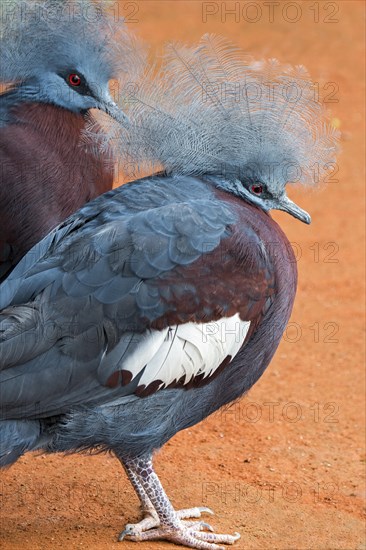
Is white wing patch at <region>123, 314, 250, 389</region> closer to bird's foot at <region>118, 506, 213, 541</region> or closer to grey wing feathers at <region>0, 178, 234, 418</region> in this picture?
grey wing feathers at <region>0, 178, 234, 418</region>

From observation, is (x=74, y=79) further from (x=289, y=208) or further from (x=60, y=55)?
Answer: (x=289, y=208)

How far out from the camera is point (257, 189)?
3.28 meters

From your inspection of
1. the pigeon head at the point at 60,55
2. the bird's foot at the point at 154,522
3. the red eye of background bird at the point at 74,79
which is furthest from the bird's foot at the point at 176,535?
the red eye of background bird at the point at 74,79

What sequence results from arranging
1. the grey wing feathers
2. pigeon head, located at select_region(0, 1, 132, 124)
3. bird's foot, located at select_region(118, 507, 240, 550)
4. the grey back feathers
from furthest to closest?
pigeon head, located at select_region(0, 1, 132, 124)
bird's foot, located at select_region(118, 507, 240, 550)
the grey back feathers
the grey wing feathers

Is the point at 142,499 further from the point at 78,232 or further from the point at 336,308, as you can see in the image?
the point at 336,308

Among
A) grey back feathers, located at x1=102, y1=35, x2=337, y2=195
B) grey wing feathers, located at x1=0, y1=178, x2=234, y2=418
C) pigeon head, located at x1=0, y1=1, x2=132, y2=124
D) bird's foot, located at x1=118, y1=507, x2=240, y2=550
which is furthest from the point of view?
pigeon head, located at x1=0, y1=1, x2=132, y2=124

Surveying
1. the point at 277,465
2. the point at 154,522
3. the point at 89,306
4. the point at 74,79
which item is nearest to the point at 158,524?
the point at 154,522

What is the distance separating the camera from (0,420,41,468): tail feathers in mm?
2869

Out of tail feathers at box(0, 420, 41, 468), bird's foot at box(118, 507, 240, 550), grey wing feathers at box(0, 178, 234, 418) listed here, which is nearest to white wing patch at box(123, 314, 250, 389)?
grey wing feathers at box(0, 178, 234, 418)

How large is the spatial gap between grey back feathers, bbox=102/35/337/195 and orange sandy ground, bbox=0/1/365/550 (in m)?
0.25

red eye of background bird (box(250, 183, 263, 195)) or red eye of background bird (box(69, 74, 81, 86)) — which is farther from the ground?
red eye of background bird (box(69, 74, 81, 86))

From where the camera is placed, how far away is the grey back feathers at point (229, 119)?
3.20m

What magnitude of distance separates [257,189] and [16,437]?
1247 mm

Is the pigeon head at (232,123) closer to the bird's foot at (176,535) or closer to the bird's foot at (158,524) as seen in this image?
the bird's foot at (158,524)
